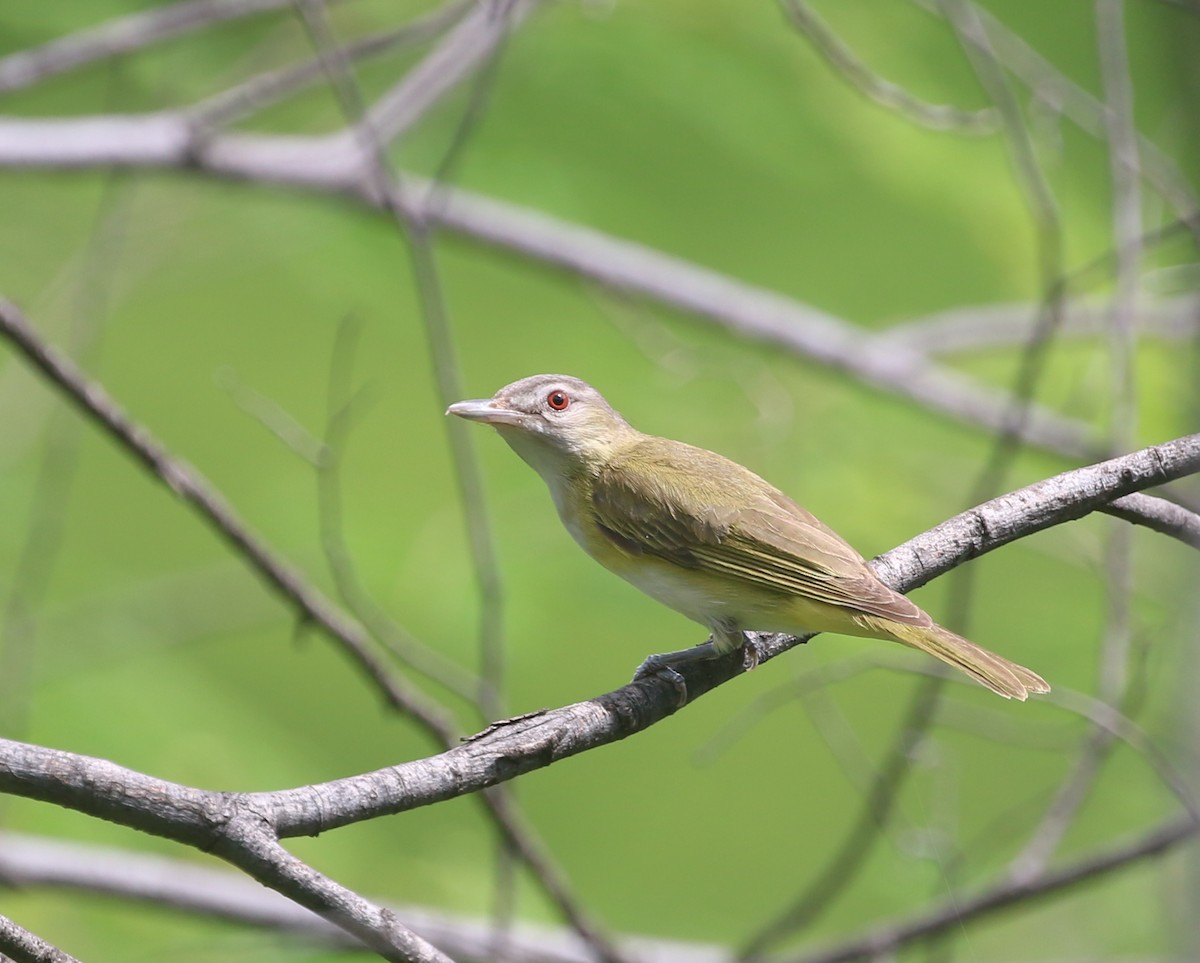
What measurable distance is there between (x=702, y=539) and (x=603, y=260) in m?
2.71

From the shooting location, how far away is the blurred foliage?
6090 millimetres

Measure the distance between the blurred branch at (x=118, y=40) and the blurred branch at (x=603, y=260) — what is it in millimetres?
203

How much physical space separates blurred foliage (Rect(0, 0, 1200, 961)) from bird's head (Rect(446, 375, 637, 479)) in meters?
1.66

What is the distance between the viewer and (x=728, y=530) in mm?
3070

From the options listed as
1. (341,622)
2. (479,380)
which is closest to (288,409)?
(479,380)

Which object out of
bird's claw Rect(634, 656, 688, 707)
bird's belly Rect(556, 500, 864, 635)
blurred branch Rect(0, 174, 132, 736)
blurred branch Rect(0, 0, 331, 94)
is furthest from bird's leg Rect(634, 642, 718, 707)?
blurred branch Rect(0, 0, 331, 94)

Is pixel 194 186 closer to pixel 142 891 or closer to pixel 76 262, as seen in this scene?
pixel 76 262

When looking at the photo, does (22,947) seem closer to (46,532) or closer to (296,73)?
(296,73)

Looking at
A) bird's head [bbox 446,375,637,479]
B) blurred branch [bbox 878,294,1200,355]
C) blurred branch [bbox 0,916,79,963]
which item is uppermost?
blurred branch [bbox 878,294,1200,355]

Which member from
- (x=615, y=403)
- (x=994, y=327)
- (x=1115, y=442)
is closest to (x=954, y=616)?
(x=1115, y=442)

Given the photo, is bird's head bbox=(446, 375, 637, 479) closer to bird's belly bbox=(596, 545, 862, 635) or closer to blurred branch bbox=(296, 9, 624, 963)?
blurred branch bbox=(296, 9, 624, 963)

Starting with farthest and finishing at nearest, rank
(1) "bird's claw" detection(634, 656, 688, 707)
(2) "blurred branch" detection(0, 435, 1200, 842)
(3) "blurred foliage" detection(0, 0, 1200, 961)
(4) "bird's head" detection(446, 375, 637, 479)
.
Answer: (3) "blurred foliage" detection(0, 0, 1200, 961) < (4) "bird's head" detection(446, 375, 637, 479) < (1) "bird's claw" detection(634, 656, 688, 707) < (2) "blurred branch" detection(0, 435, 1200, 842)

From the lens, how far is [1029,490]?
251cm

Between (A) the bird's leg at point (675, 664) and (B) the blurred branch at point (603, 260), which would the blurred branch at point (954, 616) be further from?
(B) the blurred branch at point (603, 260)
